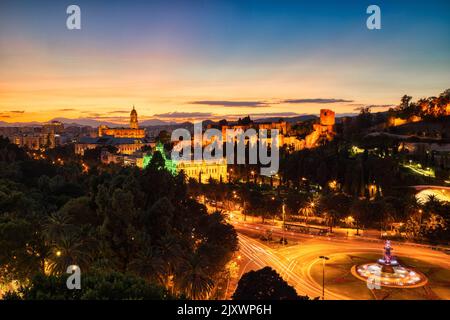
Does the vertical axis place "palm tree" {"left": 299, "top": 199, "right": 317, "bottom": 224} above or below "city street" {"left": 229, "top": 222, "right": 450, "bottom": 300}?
above

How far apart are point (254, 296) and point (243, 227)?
2707 cm

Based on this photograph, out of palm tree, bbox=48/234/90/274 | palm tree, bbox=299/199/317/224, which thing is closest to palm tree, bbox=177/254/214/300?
palm tree, bbox=48/234/90/274

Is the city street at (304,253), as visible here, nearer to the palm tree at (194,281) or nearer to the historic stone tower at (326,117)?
the palm tree at (194,281)

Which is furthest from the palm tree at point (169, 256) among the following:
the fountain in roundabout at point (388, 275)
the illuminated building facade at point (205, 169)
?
the illuminated building facade at point (205, 169)

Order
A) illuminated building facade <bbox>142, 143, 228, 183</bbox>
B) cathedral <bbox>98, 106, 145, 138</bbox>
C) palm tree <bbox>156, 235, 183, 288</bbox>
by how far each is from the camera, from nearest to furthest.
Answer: palm tree <bbox>156, 235, 183, 288</bbox> < illuminated building facade <bbox>142, 143, 228, 183</bbox> < cathedral <bbox>98, 106, 145, 138</bbox>

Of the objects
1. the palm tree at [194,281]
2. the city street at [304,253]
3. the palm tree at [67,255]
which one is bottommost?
the city street at [304,253]

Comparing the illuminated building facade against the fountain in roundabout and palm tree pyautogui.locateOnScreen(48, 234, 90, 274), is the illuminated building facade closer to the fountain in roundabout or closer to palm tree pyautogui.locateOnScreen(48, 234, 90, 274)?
the fountain in roundabout

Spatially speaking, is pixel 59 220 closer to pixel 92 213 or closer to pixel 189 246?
pixel 92 213

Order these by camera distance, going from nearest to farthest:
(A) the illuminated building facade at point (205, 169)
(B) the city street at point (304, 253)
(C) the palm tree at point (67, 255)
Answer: (C) the palm tree at point (67, 255) < (B) the city street at point (304, 253) < (A) the illuminated building facade at point (205, 169)

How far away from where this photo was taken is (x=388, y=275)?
91.0 feet

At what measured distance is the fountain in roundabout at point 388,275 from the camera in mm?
26594

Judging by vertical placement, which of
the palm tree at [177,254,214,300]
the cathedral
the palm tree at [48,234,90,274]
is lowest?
the palm tree at [177,254,214,300]

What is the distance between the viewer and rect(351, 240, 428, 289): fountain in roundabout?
2659 centimetres

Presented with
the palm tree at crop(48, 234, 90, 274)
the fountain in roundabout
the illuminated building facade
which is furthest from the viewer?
the illuminated building facade
